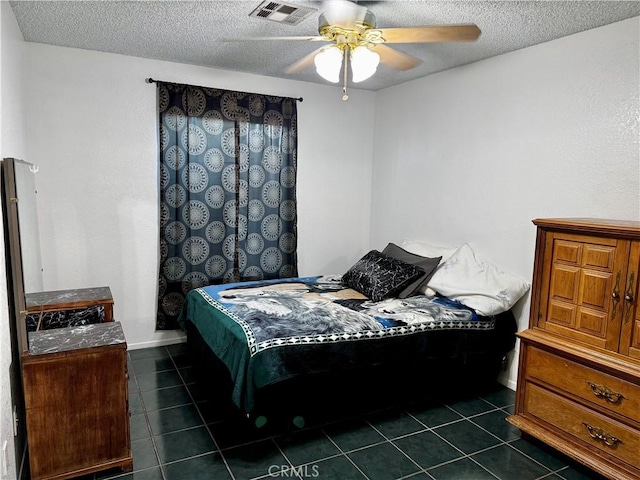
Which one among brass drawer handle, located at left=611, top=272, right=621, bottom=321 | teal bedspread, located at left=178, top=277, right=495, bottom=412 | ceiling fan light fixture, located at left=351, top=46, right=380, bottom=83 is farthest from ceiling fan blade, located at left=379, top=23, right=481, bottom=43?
teal bedspread, located at left=178, top=277, right=495, bottom=412

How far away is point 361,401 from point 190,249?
199 centimetres

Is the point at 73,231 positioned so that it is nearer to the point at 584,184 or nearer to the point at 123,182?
the point at 123,182

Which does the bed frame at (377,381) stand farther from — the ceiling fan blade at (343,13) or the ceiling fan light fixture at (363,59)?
the ceiling fan blade at (343,13)

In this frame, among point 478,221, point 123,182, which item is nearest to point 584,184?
point 478,221

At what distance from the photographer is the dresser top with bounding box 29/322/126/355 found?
2.13 meters

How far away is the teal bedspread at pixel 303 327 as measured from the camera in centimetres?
247

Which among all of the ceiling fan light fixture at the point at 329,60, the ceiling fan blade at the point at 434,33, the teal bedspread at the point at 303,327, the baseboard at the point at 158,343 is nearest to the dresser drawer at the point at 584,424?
the teal bedspread at the point at 303,327

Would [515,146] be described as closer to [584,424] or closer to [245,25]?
[584,424]

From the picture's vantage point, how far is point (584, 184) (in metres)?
2.84

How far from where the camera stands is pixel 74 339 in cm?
224

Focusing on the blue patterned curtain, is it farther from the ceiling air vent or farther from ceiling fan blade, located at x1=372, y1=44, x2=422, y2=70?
ceiling fan blade, located at x1=372, y1=44, x2=422, y2=70

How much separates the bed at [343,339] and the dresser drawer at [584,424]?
0.58 metres

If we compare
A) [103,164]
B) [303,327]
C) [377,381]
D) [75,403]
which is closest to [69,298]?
[75,403]

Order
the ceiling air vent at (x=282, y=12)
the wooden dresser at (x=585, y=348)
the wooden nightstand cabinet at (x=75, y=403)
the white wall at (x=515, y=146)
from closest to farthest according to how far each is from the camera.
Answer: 1. the wooden nightstand cabinet at (x=75, y=403)
2. the wooden dresser at (x=585, y=348)
3. the ceiling air vent at (x=282, y=12)
4. the white wall at (x=515, y=146)
